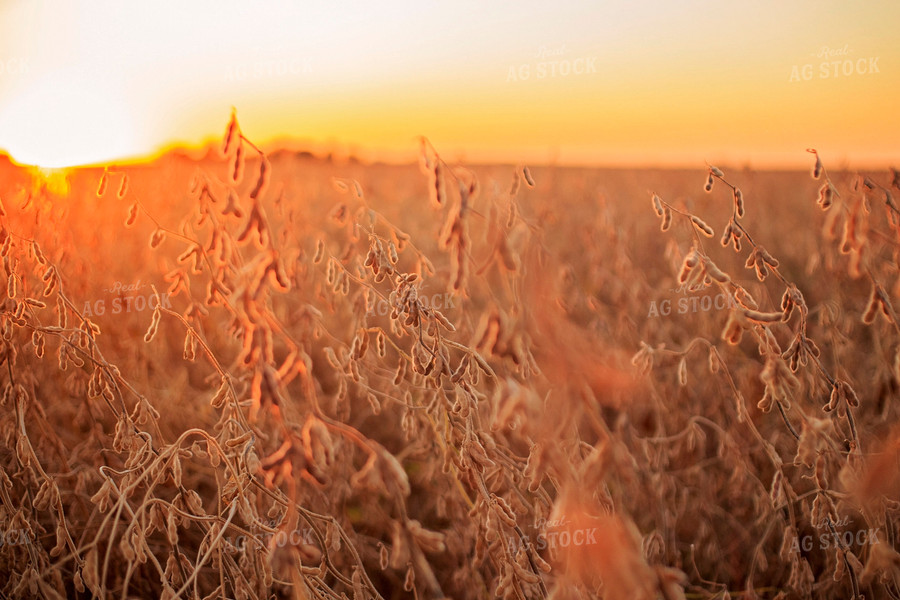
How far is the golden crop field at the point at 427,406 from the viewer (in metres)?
0.66

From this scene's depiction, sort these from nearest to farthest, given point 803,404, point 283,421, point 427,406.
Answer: point 283,421 → point 427,406 → point 803,404

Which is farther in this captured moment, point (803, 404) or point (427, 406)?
point (803, 404)

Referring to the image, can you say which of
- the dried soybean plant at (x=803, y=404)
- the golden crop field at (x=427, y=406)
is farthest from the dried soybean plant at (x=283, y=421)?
the dried soybean plant at (x=803, y=404)

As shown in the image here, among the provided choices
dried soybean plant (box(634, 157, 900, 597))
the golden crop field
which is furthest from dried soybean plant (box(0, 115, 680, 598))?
dried soybean plant (box(634, 157, 900, 597))

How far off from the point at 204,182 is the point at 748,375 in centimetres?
151

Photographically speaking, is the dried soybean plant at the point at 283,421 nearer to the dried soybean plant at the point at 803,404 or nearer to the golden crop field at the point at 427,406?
the golden crop field at the point at 427,406

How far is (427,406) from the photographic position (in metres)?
1.10

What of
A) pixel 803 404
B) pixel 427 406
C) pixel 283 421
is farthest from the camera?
pixel 803 404

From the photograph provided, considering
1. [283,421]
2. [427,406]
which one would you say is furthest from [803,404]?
[283,421]

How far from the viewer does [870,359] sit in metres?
1.98

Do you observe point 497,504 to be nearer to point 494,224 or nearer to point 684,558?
point 494,224

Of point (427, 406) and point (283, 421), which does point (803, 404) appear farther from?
point (283, 421)

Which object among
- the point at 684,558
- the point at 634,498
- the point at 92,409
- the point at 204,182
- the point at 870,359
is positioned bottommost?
the point at 684,558

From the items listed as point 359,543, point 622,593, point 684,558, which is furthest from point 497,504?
point 684,558
